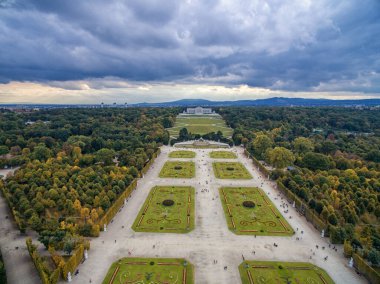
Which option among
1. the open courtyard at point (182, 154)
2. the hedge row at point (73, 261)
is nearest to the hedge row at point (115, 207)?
the hedge row at point (73, 261)

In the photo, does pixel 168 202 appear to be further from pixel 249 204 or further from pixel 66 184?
pixel 66 184

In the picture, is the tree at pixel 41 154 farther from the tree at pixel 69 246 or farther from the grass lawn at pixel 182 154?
the tree at pixel 69 246

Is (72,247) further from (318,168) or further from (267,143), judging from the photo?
(267,143)

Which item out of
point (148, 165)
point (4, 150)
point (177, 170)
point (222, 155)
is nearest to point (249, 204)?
point (177, 170)

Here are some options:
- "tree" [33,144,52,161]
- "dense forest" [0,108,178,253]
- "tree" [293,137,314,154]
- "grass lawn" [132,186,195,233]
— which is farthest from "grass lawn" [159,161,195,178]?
Result: "tree" [293,137,314,154]

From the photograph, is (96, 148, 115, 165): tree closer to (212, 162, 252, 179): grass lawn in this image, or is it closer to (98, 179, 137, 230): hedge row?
(98, 179, 137, 230): hedge row
